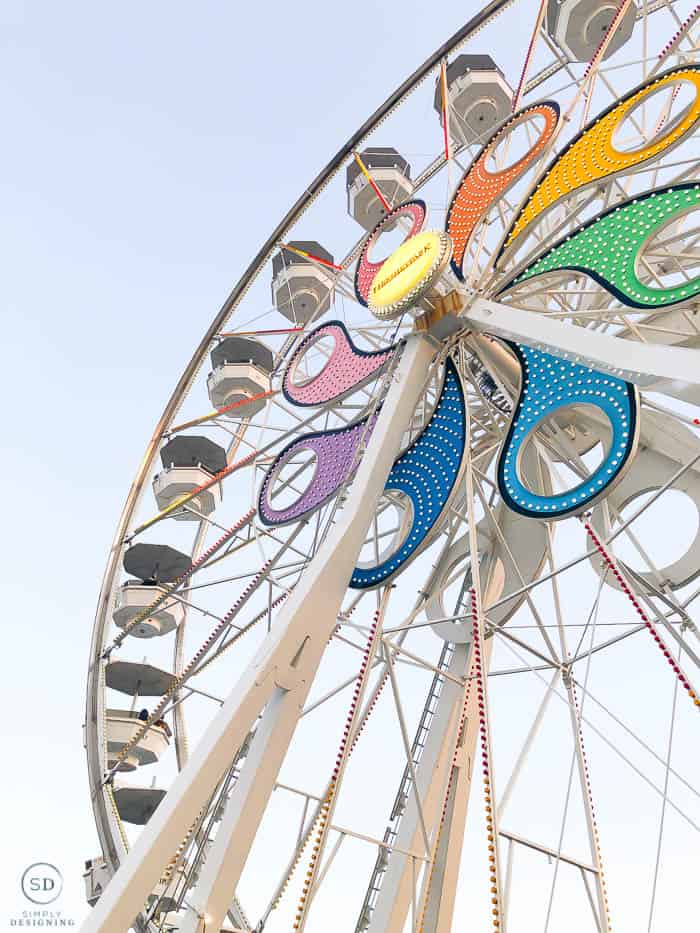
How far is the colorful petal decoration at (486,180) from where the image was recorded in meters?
10.7

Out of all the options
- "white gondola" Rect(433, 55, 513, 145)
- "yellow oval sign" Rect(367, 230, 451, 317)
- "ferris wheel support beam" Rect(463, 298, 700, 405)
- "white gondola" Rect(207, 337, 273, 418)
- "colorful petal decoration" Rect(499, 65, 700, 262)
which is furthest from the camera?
"white gondola" Rect(207, 337, 273, 418)

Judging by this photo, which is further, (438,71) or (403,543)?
(438,71)

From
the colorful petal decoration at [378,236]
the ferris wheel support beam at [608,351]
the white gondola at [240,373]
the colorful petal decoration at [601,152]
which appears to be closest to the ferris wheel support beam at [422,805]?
the colorful petal decoration at [378,236]

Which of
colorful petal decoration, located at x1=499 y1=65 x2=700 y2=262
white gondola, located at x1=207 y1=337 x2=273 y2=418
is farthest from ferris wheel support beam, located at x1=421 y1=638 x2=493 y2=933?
white gondola, located at x1=207 y1=337 x2=273 y2=418

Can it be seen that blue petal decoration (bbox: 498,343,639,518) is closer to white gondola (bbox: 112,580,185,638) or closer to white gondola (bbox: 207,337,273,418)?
white gondola (bbox: 207,337,273,418)

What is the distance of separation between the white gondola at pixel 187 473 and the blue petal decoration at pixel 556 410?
295 inches

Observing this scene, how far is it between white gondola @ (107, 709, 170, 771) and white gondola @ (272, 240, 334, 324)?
22.3 ft

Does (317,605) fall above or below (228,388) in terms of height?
below

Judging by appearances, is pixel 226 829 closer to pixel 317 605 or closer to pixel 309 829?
pixel 317 605

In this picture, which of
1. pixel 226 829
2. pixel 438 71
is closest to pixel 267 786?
pixel 226 829

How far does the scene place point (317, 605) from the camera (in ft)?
24.9

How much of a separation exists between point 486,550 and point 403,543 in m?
2.92

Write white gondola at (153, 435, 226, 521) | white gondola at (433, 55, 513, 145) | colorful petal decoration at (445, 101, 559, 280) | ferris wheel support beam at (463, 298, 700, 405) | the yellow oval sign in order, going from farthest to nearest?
white gondola at (153, 435, 226, 521) < white gondola at (433, 55, 513, 145) < colorful petal decoration at (445, 101, 559, 280) < the yellow oval sign < ferris wheel support beam at (463, 298, 700, 405)

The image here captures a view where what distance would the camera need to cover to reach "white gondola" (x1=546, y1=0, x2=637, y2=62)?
13.3m
